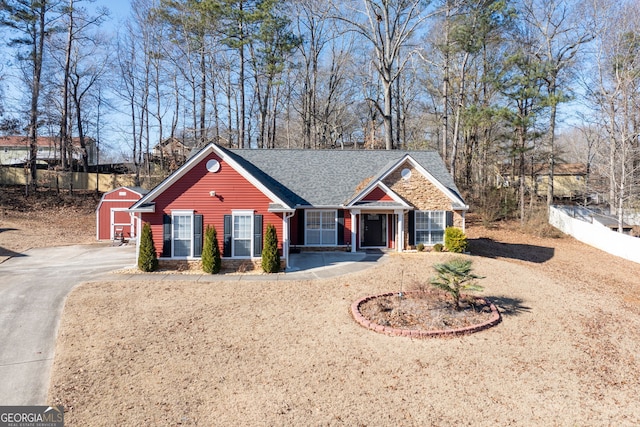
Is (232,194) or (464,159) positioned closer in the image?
(232,194)

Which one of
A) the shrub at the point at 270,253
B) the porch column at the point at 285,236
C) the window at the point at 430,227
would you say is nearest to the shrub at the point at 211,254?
the shrub at the point at 270,253

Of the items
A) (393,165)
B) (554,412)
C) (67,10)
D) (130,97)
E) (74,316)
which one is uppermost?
(67,10)

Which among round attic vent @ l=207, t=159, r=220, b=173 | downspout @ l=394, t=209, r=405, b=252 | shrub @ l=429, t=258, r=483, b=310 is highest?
round attic vent @ l=207, t=159, r=220, b=173

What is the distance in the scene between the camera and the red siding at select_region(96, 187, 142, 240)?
70.2 ft

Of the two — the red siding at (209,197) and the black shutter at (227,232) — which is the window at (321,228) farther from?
the black shutter at (227,232)

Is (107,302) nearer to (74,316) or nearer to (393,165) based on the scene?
(74,316)

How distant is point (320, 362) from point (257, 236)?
801cm

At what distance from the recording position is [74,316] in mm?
9695

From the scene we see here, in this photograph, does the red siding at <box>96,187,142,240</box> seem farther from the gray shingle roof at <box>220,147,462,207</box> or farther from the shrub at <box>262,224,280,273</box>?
the shrub at <box>262,224,280,273</box>

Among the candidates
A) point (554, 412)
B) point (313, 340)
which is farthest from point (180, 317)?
point (554, 412)

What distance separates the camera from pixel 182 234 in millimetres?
14719

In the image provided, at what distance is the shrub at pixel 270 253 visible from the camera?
1431 centimetres

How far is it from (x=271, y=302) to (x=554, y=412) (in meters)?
7.46

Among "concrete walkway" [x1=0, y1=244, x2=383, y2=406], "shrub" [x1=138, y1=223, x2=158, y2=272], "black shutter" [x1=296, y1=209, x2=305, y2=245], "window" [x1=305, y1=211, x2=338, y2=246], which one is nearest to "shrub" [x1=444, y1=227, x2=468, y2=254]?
"concrete walkway" [x1=0, y1=244, x2=383, y2=406]
